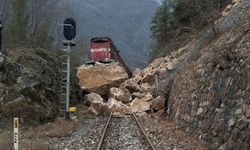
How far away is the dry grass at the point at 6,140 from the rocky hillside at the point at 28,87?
2.90 m

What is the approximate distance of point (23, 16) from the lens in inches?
1973

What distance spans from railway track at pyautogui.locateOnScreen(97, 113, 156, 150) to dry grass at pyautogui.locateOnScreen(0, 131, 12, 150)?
2594mm

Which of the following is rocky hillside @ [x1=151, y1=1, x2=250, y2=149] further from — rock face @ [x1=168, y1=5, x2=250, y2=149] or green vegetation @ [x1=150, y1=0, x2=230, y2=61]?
green vegetation @ [x1=150, y1=0, x2=230, y2=61]

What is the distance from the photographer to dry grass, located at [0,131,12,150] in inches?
560

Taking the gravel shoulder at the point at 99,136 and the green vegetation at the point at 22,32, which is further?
the green vegetation at the point at 22,32

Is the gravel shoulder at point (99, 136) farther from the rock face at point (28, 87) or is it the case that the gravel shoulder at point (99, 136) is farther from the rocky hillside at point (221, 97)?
the rock face at point (28, 87)

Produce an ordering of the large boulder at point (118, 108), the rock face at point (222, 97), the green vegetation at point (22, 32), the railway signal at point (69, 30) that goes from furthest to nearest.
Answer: the green vegetation at point (22, 32) < the large boulder at point (118, 108) < the railway signal at point (69, 30) < the rock face at point (222, 97)

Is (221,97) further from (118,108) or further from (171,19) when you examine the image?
(171,19)

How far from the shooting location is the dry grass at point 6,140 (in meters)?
14.2

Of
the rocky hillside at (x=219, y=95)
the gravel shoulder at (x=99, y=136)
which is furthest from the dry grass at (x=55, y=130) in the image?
the rocky hillside at (x=219, y=95)

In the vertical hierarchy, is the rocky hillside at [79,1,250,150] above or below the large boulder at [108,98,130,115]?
above

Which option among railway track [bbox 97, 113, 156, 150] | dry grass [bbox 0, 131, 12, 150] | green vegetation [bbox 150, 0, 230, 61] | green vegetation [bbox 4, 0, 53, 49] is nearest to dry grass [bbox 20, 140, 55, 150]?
dry grass [bbox 0, 131, 12, 150]

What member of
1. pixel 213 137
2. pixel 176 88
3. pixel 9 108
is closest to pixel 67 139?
pixel 9 108

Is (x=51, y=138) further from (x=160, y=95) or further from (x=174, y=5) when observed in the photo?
(x=174, y=5)
